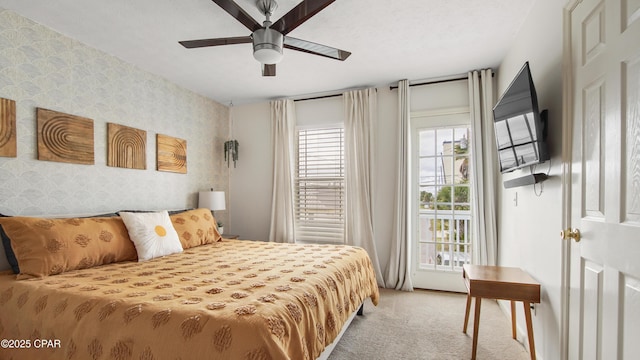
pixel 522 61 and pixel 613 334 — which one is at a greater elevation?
pixel 522 61

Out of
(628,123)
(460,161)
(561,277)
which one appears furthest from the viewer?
(460,161)

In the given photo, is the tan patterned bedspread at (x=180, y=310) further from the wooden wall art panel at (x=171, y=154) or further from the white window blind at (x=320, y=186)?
the white window blind at (x=320, y=186)

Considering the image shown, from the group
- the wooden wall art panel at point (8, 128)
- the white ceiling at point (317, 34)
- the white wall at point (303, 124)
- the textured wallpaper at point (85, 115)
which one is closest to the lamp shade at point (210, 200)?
the textured wallpaper at point (85, 115)

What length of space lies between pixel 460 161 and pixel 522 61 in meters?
1.33

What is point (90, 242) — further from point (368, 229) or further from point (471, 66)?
point (471, 66)

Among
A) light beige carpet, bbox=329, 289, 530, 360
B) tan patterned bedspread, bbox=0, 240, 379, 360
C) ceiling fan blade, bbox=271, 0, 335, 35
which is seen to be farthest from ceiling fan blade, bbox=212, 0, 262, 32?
light beige carpet, bbox=329, 289, 530, 360

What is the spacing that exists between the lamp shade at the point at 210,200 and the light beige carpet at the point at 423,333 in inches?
88.0

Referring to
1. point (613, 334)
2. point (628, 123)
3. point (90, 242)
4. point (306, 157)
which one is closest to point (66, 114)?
point (90, 242)

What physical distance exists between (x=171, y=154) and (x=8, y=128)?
4.82ft

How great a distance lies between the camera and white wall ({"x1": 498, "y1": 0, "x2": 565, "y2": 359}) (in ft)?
5.73

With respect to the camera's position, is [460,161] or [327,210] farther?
[327,210]

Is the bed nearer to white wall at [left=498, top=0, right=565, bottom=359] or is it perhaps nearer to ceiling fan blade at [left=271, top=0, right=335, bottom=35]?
white wall at [left=498, top=0, right=565, bottom=359]

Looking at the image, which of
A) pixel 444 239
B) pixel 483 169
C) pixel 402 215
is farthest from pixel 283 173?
pixel 483 169

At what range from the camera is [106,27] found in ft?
7.86
